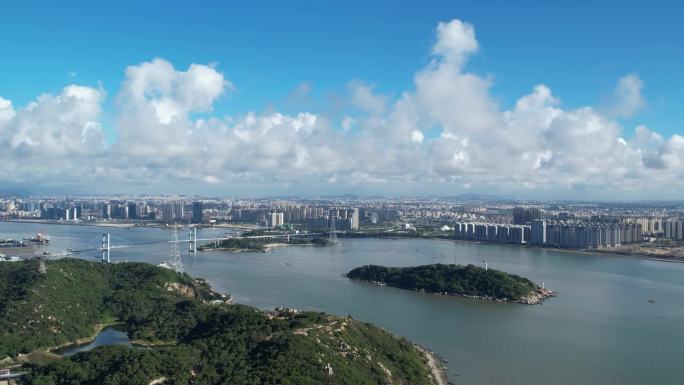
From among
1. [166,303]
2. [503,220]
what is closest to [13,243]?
[166,303]

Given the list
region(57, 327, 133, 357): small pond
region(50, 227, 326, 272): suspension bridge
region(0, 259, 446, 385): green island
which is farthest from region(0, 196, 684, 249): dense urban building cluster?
region(57, 327, 133, 357): small pond

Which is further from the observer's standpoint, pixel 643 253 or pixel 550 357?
pixel 643 253

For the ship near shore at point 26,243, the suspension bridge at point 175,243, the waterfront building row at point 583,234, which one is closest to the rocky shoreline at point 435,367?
the suspension bridge at point 175,243

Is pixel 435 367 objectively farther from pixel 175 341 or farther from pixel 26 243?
pixel 26 243

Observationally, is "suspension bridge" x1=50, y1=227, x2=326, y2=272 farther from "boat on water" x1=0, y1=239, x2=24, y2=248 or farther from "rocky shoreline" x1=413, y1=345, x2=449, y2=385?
"rocky shoreline" x1=413, y1=345, x2=449, y2=385

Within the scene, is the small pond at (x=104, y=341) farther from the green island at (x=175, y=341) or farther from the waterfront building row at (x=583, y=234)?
the waterfront building row at (x=583, y=234)

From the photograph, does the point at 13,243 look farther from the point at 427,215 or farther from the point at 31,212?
the point at 427,215

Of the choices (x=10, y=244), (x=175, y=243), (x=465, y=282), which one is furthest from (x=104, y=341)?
(x=10, y=244)
